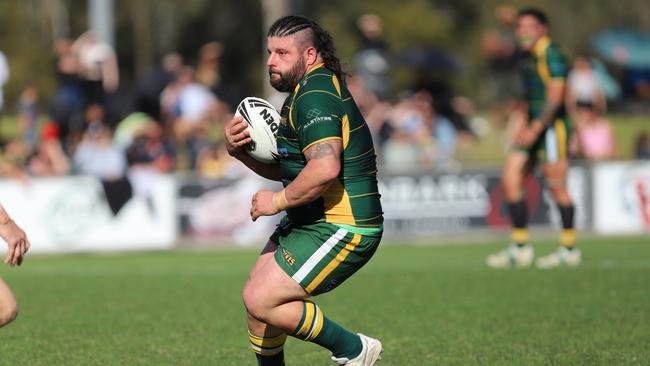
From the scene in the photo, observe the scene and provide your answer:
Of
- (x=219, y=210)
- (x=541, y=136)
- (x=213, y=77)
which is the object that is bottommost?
(x=219, y=210)

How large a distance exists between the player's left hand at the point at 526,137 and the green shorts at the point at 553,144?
0.08m

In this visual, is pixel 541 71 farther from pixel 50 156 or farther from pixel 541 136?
pixel 50 156

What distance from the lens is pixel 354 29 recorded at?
51938 mm

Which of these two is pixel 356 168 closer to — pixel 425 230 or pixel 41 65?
pixel 425 230

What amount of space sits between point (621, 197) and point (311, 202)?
39.8 ft

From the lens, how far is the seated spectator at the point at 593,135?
20.3 metres

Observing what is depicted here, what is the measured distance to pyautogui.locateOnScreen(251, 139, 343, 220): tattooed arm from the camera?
5.54m

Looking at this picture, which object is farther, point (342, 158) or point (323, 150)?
point (342, 158)

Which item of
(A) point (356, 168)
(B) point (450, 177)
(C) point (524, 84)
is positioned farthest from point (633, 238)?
(A) point (356, 168)

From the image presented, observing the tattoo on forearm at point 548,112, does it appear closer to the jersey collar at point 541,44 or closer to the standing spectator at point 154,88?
the jersey collar at point 541,44

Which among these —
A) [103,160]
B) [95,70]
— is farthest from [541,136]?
[95,70]

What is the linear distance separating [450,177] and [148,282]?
640 centimetres

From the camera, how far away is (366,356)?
19.5ft

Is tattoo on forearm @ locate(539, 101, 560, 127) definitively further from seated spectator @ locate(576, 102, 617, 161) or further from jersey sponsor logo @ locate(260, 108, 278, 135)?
seated spectator @ locate(576, 102, 617, 161)
